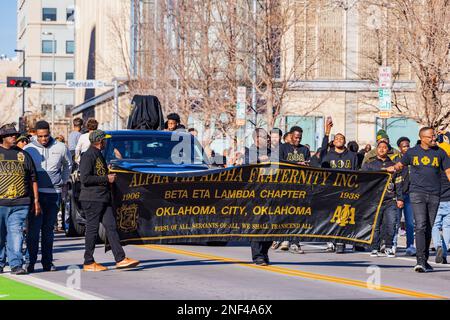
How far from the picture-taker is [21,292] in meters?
13.6

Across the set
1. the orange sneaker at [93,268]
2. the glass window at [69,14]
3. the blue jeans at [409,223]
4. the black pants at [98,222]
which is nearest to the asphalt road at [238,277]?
the orange sneaker at [93,268]

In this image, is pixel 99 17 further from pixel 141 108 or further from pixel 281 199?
pixel 281 199

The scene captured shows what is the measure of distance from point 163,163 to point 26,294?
7766 millimetres

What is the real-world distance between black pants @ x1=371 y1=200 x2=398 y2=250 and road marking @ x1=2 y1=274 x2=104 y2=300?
699 cm

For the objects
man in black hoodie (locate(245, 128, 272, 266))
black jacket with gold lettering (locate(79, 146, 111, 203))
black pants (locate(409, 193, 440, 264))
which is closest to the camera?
black jacket with gold lettering (locate(79, 146, 111, 203))

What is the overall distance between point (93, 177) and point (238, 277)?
2349 mm

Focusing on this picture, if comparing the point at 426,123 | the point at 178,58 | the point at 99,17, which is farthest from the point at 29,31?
the point at 426,123

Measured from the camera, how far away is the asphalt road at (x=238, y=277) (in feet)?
43.6

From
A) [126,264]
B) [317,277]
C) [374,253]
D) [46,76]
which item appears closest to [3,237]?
[126,264]

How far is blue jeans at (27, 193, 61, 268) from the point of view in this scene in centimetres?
1597

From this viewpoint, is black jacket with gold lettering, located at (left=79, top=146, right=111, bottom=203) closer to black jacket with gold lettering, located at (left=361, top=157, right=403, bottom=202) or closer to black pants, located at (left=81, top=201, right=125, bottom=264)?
black pants, located at (left=81, top=201, right=125, bottom=264)

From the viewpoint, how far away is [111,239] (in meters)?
15.6

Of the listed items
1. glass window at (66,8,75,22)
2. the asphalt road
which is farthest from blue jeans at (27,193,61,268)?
glass window at (66,8,75,22)

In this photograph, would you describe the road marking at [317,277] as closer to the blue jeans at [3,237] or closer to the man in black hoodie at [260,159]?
the man in black hoodie at [260,159]
